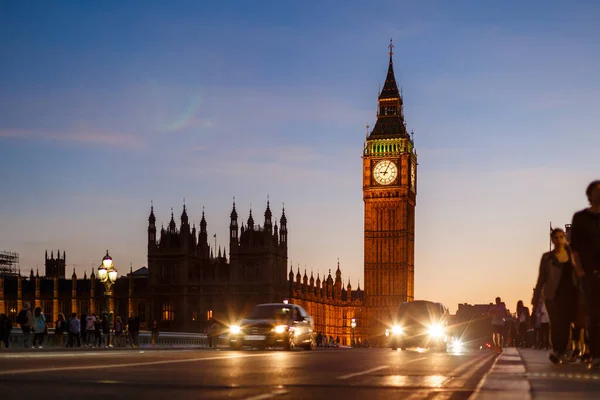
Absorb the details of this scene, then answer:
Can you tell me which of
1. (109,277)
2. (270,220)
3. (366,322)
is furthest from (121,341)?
(366,322)

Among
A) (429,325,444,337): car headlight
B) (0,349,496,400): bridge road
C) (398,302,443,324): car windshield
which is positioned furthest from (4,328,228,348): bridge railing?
→ (0,349,496,400): bridge road

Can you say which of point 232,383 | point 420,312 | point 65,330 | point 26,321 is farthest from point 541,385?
point 65,330

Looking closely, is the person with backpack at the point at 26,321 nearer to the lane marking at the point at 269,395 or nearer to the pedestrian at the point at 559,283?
the pedestrian at the point at 559,283

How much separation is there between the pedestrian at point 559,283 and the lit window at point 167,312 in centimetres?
8453

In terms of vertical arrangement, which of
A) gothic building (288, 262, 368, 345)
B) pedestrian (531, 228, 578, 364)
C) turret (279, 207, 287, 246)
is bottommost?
gothic building (288, 262, 368, 345)

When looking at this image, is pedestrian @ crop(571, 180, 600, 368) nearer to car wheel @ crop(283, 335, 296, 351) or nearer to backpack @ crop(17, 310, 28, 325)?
car wheel @ crop(283, 335, 296, 351)

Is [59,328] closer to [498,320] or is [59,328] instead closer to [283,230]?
[498,320]

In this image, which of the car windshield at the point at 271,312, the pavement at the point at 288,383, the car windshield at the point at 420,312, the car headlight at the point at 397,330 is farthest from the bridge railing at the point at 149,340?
the pavement at the point at 288,383

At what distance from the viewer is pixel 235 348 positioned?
27.4 m

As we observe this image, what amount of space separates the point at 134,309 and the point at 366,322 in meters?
30.2

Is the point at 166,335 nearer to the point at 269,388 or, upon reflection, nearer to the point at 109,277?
the point at 109,277

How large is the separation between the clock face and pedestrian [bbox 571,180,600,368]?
364 ft

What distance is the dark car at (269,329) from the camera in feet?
88.3

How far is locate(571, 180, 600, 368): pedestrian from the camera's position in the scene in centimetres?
1127
